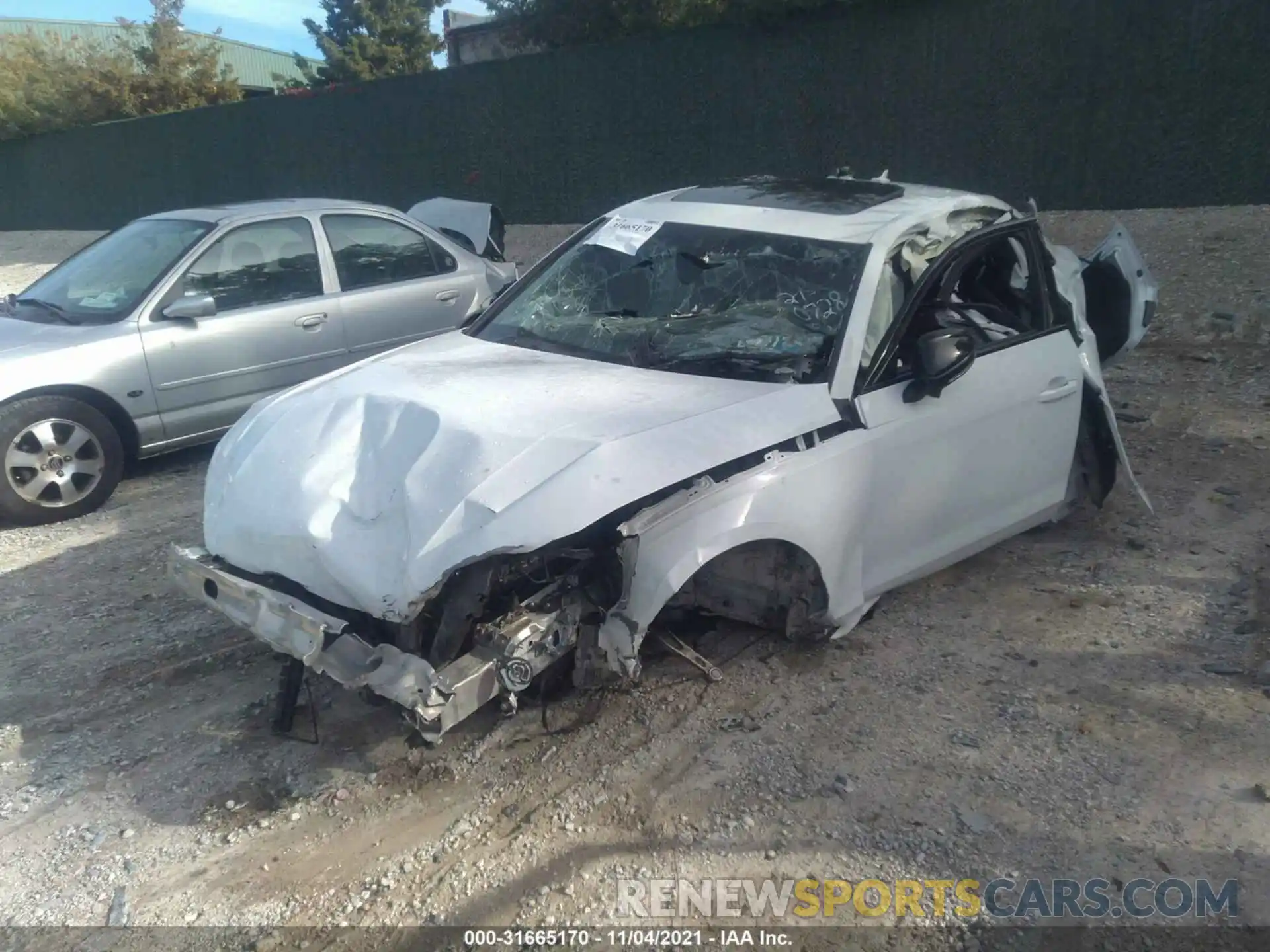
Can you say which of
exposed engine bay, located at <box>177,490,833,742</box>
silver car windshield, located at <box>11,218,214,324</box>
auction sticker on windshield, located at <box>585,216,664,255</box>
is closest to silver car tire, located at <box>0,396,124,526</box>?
silver car windshield, located at <box>11,218,214,324</box>

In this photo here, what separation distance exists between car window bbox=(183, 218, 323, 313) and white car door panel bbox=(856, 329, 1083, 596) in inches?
175

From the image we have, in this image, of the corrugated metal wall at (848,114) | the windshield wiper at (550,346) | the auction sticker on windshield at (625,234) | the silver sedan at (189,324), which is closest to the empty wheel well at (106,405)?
the silver sedan at (189,324)

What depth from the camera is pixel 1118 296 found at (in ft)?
19.3

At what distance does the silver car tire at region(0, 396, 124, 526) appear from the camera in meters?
5.82

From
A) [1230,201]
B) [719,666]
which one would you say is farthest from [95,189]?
[719,666]

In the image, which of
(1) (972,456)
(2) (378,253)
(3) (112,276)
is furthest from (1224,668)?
(3) (112,276)

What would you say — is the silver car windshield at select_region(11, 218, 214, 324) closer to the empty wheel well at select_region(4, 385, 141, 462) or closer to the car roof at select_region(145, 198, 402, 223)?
the car roof at select_region(145, 198, 402, 223)

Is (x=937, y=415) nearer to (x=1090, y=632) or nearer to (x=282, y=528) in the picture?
(x=1090, y=632)

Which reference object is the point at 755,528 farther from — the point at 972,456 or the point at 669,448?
the point at 972,456

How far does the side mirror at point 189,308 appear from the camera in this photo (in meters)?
6.25

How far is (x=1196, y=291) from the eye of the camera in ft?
29.9

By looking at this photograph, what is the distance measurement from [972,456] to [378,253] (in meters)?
4.73

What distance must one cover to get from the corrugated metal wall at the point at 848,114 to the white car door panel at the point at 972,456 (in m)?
7.06

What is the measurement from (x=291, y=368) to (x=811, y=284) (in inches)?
155
